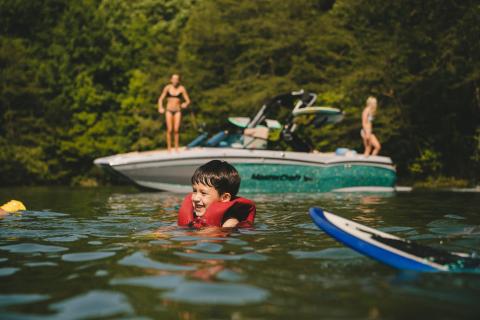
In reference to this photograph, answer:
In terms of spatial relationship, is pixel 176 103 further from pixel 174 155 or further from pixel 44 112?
pixel 44 112

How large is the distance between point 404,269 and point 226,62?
73.4 ft

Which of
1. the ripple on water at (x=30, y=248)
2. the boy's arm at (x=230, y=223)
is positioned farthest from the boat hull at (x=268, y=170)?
the ripple on water at (x=30, y=248)

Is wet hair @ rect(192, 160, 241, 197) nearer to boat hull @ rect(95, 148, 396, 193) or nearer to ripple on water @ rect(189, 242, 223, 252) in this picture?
ripple on water @ rect(189, 242, 223, 252)

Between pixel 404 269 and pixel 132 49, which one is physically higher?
pixel 132 49

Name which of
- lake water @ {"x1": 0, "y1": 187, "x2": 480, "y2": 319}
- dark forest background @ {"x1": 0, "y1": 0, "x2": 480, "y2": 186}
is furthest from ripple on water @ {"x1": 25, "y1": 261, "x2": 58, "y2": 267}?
dark forest background @ {"x1": 0, "y1": 0, "x2": 480, "y2": 186}

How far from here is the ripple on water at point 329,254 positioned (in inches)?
164

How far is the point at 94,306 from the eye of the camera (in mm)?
2902

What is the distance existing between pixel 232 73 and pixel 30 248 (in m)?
21.3

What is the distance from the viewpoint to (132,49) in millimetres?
27875

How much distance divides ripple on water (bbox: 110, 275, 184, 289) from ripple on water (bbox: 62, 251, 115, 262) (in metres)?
0.83

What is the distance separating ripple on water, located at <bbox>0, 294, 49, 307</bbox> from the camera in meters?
3.00

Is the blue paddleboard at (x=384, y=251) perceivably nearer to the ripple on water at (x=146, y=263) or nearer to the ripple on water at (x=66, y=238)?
the ripple on water at (x=146, y=263)

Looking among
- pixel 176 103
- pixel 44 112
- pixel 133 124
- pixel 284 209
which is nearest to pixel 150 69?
pixel 133 124

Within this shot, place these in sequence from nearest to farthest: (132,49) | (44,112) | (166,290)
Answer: (166,290)
(44,112)
(132,49)
